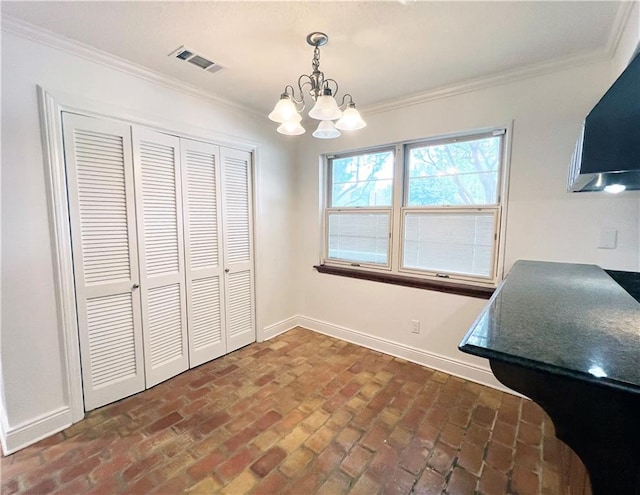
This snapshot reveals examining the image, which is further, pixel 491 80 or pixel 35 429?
pixel 491 80

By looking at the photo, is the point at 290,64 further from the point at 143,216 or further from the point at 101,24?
the point at 143,216

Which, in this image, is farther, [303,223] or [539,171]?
[303,223]

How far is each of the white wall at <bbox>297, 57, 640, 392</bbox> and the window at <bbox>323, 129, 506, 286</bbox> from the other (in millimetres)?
134

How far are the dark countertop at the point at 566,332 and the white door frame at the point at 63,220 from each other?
2263 millimetres

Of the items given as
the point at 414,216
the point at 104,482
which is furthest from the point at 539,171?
the point at 104,482

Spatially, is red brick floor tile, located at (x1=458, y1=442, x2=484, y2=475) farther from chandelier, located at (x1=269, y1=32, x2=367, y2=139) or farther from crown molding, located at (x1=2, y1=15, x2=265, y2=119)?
crown molding, located at (x1=2, y1=15, x2=265, y2=119)

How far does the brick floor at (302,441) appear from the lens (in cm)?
149

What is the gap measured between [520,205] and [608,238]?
534 mm

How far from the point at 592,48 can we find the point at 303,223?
268 cm

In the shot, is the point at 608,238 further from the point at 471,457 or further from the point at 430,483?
the point at 430,483

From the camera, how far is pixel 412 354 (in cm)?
273

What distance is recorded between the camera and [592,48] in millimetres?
1799

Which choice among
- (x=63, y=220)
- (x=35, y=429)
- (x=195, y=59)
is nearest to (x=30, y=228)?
(x=63, y=220)

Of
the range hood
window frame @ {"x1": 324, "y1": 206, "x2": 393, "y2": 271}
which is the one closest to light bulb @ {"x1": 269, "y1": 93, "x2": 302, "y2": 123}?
the range hood
